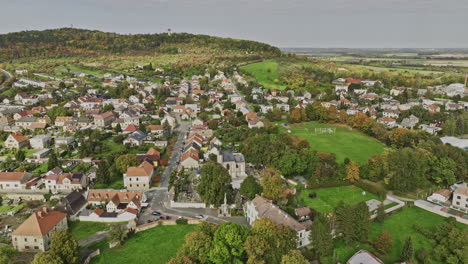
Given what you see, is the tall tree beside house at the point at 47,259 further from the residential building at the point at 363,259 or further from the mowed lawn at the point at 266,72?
the mowed lawn at the point at 266,72

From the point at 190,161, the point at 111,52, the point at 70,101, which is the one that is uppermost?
the point at 111,52

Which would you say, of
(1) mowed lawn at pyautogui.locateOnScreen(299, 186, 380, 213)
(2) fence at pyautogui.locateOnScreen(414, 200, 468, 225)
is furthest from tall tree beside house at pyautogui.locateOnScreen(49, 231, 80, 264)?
(2) fence at pyautogui.locateOnScreen(414, 200, 468, 225)

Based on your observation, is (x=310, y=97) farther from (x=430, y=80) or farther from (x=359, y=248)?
(x=359, y=248)

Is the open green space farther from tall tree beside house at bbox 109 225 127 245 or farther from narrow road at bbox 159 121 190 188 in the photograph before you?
narrow road at bbox 159 121 190 188

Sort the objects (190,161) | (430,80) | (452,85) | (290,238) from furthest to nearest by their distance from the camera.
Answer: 1. (430,80)
2. (452,85)
3. (190,161)
4. (290,238)

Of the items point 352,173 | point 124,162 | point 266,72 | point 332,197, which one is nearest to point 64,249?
point 124,162

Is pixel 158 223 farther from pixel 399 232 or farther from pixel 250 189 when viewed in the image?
pixel 399 232

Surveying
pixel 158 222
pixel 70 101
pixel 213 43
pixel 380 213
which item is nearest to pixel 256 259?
pixel 158 222
